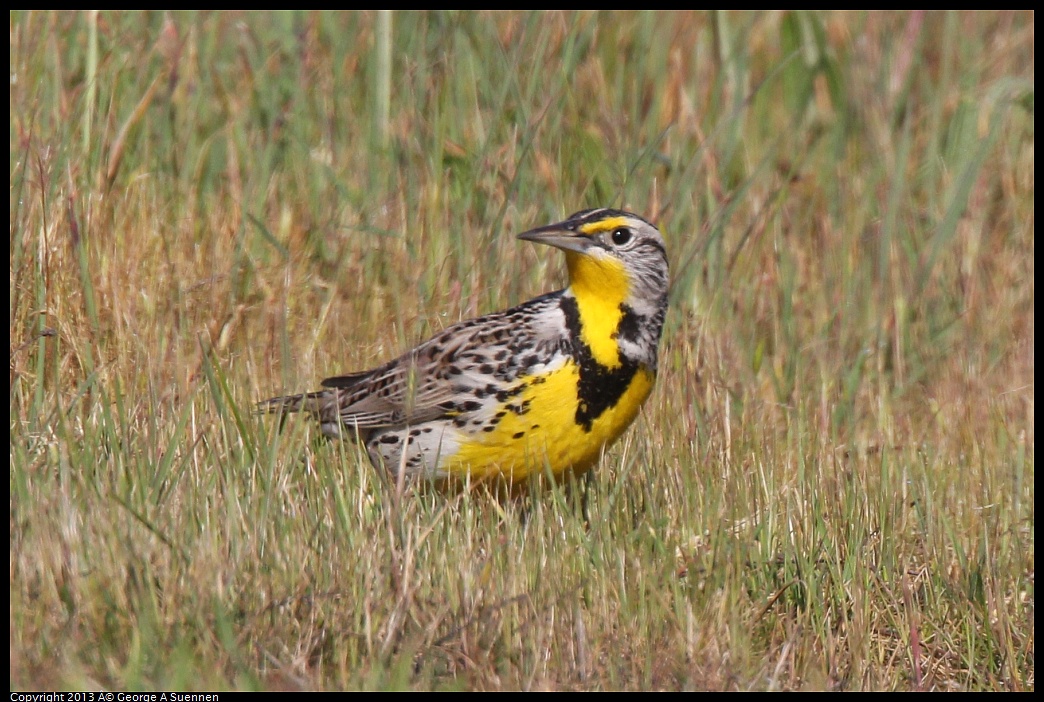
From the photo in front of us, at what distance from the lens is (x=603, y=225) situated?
4.32 metres

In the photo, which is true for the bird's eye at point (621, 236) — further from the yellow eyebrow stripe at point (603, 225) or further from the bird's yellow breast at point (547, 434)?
the bird's yellow breast at point (547, 434)

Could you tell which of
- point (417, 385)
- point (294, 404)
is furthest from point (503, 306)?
point (294, 404)

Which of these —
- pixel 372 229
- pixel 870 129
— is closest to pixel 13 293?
pixel 372 229

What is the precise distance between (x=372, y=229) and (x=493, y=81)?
38.2 inches

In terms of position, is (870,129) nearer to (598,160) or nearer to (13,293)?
(598,160)

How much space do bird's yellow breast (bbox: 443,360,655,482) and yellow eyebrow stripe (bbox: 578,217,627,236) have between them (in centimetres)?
39

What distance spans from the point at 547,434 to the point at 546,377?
159mm

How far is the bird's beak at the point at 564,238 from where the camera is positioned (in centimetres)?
423

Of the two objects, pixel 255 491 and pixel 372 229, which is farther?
pixel 372 229

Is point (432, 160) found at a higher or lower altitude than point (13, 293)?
higher

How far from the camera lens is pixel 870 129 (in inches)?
265

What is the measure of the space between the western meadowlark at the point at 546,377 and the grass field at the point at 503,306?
14cm

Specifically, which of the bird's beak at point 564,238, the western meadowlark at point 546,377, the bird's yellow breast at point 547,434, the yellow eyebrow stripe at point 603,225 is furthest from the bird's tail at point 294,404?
the yellow eyebrow stripe at point 603,225

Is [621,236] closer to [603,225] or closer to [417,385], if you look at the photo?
[603,225]
